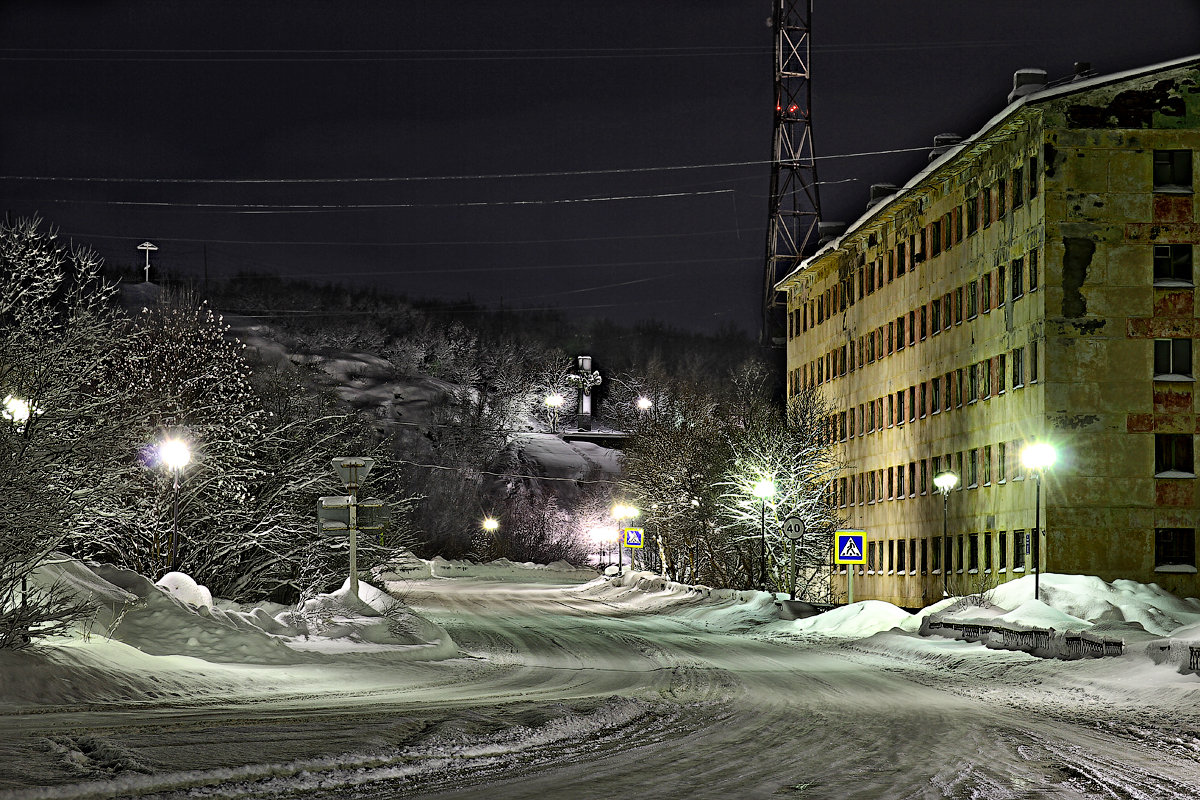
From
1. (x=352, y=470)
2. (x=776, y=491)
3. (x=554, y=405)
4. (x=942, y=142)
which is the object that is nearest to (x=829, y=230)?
(x=942, y=142)

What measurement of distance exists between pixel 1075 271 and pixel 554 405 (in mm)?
125217

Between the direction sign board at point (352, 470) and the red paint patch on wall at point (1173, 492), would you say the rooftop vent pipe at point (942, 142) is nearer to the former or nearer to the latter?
the red paint patch on wall at point (1173, 492)

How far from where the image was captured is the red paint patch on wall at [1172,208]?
44312 millimetres

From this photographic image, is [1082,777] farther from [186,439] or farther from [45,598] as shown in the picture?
[186,439]

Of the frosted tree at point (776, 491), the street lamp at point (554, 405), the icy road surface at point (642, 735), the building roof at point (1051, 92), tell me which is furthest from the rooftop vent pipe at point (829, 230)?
the street lamp at point (554, 405)

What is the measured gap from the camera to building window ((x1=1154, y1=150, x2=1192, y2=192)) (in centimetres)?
4447

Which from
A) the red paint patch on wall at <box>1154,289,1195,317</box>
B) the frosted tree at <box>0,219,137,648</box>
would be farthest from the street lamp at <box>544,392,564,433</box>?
the frosted tree at <box>0,219,137,648</box>

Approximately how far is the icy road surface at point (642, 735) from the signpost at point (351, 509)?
3180 millimetres

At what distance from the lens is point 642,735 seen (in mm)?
13672

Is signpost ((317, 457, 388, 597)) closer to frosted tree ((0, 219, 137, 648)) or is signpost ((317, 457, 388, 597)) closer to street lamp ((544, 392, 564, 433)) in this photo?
frosted tree ((0, 219, 137, 648))

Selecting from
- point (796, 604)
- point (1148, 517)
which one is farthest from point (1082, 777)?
point (1148, 517)

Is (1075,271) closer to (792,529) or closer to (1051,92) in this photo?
(1051,92)

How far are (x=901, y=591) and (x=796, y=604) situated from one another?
1841cm

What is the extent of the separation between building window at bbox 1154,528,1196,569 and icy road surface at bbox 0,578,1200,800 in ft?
68.9
